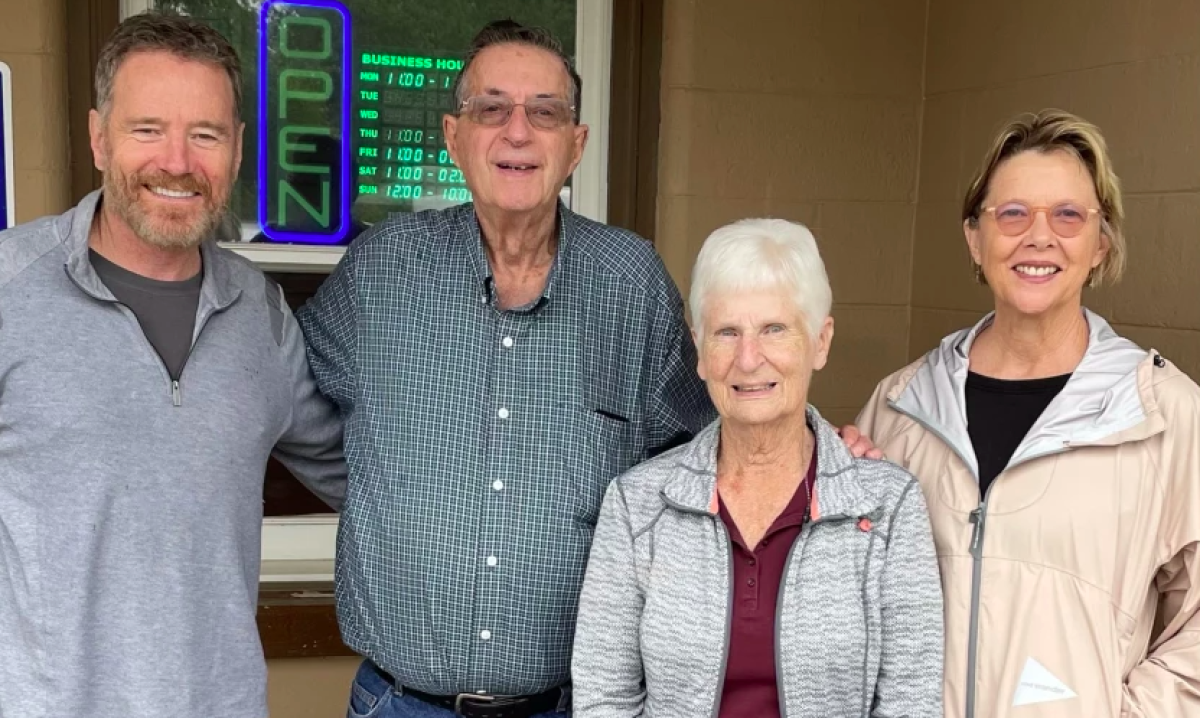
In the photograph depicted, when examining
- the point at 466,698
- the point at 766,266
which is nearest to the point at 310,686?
the point at 466,698

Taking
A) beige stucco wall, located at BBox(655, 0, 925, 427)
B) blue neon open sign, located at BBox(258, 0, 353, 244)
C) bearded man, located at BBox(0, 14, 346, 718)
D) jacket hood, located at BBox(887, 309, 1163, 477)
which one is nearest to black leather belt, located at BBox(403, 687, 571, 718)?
bearded man, located at BBox(0, 14, 346, 718)

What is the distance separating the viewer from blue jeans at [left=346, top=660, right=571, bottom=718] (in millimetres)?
2004

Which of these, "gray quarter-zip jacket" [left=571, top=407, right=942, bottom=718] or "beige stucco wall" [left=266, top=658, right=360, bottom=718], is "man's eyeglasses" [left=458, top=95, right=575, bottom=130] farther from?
"beige stucco wall" [left=266, top=658, right=360, bottom=718]

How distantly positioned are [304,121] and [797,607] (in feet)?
7.13

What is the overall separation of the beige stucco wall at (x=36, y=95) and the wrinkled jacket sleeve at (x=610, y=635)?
6.35ft

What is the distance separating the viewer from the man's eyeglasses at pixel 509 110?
2.09m

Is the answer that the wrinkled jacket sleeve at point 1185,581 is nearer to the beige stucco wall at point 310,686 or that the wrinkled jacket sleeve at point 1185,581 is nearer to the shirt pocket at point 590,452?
the shirt pocket at point 590,452

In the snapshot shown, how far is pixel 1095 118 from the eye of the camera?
2811 mm

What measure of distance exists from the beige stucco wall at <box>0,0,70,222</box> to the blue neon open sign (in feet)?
1.71

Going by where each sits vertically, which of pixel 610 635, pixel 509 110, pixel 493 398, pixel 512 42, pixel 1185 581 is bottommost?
pixel 610 635

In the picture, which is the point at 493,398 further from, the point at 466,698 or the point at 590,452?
the point at 466,698

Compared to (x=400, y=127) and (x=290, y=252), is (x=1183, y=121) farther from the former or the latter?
(x=290, y=252)

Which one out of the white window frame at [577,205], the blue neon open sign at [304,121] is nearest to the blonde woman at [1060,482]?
the white window frame at [577,205]

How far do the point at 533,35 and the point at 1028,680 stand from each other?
1.40 meters
